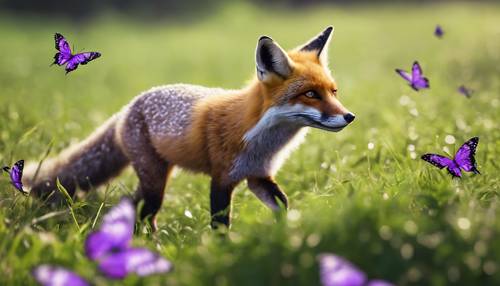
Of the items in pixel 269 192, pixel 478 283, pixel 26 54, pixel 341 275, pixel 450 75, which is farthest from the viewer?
pixel 26 54

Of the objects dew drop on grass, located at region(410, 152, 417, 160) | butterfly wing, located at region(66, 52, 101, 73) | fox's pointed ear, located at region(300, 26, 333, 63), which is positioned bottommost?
dew drop on grass, located at region(410, 152, 417, 160)

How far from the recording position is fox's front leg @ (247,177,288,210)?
502cm

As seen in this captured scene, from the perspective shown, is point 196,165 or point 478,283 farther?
point 196,165

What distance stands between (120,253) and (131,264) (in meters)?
0.10

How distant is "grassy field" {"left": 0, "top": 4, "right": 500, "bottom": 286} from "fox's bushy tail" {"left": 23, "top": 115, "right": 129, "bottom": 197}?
216 millimetres

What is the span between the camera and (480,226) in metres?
2.97

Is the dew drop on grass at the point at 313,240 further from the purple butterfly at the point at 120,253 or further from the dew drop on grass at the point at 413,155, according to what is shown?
the dew drop on grass at the point at 413,155

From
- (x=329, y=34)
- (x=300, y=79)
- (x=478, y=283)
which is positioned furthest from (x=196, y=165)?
(x=478, y=283)

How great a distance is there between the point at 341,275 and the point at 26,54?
17480 mm

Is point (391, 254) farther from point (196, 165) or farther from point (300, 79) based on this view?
point (196, 165)

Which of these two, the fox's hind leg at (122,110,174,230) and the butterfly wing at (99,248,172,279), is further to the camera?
the fox's hind leg at (122,110,174,230)

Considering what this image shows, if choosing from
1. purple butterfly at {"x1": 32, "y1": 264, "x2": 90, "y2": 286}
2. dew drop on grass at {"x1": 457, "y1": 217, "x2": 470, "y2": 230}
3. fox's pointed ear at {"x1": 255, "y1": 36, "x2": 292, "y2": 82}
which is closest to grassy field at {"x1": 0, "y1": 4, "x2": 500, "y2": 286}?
dew drop on grass at {"x1": 457, "y1": 217, "x2": 470, "y2": 230}

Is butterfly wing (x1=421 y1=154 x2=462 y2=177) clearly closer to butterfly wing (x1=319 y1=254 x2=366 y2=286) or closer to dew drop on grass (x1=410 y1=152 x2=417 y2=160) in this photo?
dew drop on grass (x1=410 y1=152 x2=417 y2=160)

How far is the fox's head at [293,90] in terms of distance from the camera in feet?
14.4
